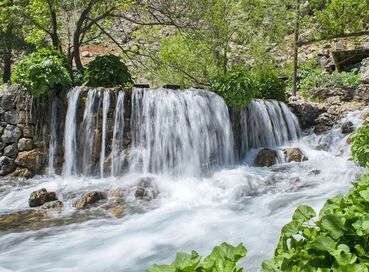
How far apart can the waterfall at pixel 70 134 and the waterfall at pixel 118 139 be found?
3.36 ft

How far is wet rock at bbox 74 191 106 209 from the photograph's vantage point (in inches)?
324

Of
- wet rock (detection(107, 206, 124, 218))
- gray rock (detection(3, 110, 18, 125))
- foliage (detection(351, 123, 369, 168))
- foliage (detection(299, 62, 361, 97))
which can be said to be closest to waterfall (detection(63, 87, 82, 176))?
gray rock (detection(3, 110, 18, 125))

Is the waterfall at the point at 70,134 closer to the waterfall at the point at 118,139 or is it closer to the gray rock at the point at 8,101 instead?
the waterfall at the point at 118,139

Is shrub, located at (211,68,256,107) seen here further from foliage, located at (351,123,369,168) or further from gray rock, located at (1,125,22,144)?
foliage, located at (351,123,369,168)

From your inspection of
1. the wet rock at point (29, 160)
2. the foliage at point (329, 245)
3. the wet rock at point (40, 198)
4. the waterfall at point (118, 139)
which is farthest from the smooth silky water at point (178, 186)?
the foliage at point (329, 245)

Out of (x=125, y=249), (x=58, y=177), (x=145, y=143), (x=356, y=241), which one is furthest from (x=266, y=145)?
(x=356, y=241)

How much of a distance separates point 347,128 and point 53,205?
9.83m

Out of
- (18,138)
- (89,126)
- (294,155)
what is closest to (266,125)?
(294,155)

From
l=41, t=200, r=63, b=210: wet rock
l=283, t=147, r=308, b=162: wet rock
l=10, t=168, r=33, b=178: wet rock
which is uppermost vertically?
l=283, t=147, r=308, b=162: wet rock

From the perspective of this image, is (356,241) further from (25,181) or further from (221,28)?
(221,28)

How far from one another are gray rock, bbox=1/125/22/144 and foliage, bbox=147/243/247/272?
10.3 meters

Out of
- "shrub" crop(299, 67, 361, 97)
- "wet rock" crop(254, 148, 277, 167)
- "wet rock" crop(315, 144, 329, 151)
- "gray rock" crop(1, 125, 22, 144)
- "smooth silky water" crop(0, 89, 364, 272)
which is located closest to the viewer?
"smooth silky water" crop(0, 89, 364, 272)

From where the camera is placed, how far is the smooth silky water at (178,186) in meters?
6.15

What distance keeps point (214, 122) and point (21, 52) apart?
12232 mm
